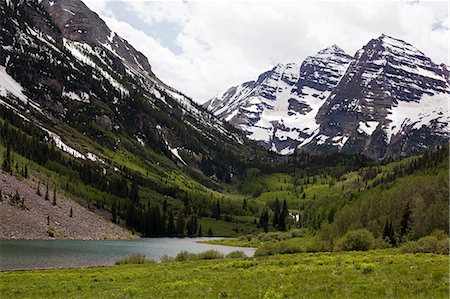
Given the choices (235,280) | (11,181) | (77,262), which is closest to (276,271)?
(235,280)

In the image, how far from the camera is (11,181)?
182375mm


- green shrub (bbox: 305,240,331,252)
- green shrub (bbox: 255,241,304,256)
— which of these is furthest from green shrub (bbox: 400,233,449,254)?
green shrub (bbox: 305,240,331,252)

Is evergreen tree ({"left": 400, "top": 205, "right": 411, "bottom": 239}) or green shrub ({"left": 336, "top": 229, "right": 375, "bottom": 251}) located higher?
evergreen tree ({"left": 400, "top": 205, "right": 411, "bottom": 239})

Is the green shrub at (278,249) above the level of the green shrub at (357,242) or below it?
below

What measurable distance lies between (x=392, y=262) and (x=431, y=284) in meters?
14.6

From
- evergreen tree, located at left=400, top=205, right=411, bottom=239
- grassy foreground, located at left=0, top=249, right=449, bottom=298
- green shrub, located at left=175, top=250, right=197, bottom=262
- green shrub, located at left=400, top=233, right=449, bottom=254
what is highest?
evergreen tree, located at left=400, top=205, right=411, bottom=239

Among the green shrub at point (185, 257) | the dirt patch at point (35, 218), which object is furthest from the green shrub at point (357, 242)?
the dirt patch at point (35, 218)

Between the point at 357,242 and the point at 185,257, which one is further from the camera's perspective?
the point at 185,257

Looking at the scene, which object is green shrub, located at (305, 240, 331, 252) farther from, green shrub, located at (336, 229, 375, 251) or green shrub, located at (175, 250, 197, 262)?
green shrub, located at (175, 250, 197, 262)

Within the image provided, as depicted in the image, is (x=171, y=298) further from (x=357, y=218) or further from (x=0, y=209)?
(x=0, y=209)

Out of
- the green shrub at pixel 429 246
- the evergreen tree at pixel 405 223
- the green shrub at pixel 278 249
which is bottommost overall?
the green shrub at pixel 278 249

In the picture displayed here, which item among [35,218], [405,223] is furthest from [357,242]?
[35,218]

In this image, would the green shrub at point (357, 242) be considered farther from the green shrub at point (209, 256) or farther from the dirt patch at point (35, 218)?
the dirt patch at point (35, 218)

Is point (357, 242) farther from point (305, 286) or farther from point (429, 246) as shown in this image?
point (305, 286)
